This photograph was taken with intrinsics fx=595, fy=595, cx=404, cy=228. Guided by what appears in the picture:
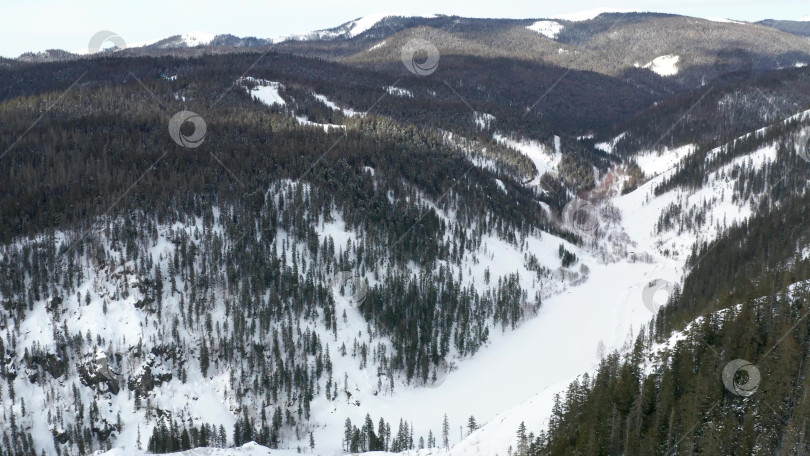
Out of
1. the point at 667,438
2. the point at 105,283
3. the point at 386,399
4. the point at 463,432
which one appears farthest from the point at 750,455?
the point at 105,283

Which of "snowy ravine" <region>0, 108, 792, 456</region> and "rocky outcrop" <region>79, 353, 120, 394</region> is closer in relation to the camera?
"snowy ravine" <region>0, 108, 792, 456</region>

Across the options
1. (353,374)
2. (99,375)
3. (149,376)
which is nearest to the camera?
(99,375)

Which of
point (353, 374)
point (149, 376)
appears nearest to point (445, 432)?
point (353, 374)

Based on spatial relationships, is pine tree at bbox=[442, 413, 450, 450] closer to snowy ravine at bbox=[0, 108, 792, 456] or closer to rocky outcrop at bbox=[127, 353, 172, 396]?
snowy ravine at bbox=[0, 108, 792, 456]

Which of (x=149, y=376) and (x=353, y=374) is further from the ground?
(x=149, y=376)

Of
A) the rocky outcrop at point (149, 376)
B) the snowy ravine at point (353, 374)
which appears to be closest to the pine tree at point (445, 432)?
the snowy ravine at point (353, 374)

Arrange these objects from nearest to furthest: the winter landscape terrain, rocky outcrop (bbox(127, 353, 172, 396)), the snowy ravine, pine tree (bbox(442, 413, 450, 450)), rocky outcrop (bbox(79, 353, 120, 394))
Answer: the winter landscape terrain < pine tree (bbox(442, 413, 450, 450)) < the snowy ravine < rocky outcrop (bbox(79, 353, 120, 394)) < rocky outcrop (bbox(127, 353, 172, 396))

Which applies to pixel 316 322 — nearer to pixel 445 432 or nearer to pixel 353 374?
pixel 353 374

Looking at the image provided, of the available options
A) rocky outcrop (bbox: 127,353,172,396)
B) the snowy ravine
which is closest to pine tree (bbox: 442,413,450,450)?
the snowy ravine

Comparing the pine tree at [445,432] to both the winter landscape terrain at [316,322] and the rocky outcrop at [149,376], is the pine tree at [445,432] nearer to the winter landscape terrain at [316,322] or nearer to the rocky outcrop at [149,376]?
the winter landscape terrain at [316,322]

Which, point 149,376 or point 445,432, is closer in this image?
point 445,432

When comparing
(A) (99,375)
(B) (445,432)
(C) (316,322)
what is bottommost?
(B) (445,432)

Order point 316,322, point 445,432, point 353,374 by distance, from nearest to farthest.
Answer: point 445,432
point 353,374
point 316,322
